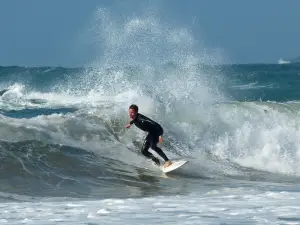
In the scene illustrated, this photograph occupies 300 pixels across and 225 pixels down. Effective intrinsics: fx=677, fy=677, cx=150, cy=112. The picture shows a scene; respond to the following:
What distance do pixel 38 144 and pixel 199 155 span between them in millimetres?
3941

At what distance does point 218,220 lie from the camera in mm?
7645

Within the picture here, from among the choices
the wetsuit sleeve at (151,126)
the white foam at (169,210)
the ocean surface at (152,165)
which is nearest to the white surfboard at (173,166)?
the ocean surface at (152,165)

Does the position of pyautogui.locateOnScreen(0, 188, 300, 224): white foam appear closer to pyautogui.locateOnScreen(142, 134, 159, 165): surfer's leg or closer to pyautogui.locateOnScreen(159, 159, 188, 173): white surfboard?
pyautogui.locateOnScreen(159, 159, 188, 173): white surfboard

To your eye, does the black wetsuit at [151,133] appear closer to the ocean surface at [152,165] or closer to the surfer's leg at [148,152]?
the surfer's leg at [148,152]

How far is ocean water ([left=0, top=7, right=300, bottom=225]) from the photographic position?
8.29 metres

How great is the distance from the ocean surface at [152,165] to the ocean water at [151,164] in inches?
0.7

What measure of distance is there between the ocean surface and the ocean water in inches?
0.7

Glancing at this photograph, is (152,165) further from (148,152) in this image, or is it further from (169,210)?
(169,210)

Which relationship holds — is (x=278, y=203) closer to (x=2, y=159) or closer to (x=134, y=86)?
(x=2, y=159)

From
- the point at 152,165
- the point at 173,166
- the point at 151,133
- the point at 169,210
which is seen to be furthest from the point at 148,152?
the point at 169,210

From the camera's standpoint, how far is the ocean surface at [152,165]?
326 inches

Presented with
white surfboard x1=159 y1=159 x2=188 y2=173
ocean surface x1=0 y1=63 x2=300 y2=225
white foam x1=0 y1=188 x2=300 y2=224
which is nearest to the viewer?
white foam x1=0 y1=188 x2=300 y2=224

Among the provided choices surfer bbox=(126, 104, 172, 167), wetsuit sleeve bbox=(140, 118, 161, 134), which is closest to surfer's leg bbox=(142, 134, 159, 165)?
surfer bbox=(126, 104, 172, 167)

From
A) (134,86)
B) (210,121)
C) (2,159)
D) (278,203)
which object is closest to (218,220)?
(278,203)
